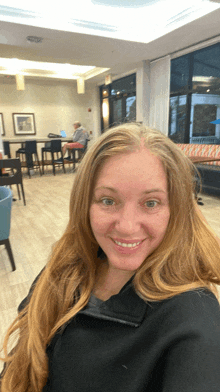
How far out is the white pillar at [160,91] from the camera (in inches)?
264

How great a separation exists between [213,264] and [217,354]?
20 cm

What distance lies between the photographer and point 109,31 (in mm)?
5094

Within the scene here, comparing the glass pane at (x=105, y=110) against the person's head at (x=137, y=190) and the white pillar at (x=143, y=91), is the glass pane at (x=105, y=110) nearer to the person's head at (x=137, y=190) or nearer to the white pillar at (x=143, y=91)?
the white pillar at (x=143, y=91)

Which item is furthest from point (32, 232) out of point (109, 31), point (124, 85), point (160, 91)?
point (124, 85)

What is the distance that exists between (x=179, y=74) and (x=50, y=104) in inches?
204

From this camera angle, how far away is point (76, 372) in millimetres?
546

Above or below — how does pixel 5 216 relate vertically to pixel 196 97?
below

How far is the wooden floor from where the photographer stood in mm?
1999

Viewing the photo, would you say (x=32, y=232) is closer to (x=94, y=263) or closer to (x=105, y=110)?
(x=94, y=263)

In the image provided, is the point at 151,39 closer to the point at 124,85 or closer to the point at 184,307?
the point at 124,85

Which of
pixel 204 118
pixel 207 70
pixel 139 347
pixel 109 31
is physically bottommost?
pixel 139 347

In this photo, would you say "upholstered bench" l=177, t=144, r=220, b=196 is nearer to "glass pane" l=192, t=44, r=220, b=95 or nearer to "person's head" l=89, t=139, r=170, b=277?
"glass pane" l=192, t=44, r=220, b=95

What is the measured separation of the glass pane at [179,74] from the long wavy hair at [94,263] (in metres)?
6.80

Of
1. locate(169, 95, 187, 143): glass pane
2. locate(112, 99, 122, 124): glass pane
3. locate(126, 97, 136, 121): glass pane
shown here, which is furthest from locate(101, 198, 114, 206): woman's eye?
locate(112, 99, 122, 124): glass pane
